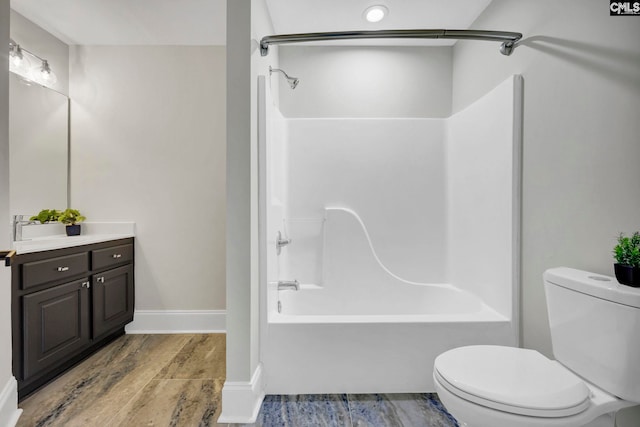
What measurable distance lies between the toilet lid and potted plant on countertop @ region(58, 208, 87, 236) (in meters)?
2.81

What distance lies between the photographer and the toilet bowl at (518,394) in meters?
1.05

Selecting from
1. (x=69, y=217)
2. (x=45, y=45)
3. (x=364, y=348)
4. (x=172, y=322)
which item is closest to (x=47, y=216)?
(x=69, y=217)

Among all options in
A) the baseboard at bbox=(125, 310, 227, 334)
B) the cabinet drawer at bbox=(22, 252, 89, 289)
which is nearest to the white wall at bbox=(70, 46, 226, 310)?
the baseboard at bbox=(125, 310, 227, 334)

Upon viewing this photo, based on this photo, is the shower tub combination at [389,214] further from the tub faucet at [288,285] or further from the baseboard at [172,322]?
the baseboard at [172,322]

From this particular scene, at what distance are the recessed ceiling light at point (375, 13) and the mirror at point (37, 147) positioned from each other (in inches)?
97.0

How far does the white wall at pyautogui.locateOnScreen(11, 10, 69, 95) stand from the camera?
7.79 feet

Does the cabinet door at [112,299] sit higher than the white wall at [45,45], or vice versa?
the white wall at [45,45]

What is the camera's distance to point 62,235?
271cm

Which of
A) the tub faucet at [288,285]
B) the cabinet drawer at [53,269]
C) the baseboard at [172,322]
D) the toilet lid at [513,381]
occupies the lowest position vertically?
the baseboard at [172,322]

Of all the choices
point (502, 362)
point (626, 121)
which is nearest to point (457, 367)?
point (502, 362)

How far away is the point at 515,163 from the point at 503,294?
29.2 inches

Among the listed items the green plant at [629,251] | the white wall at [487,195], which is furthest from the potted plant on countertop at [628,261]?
the white wall at [487,195]

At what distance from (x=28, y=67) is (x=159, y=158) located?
1046mm

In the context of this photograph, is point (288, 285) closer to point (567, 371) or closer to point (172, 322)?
point (172, 322)
